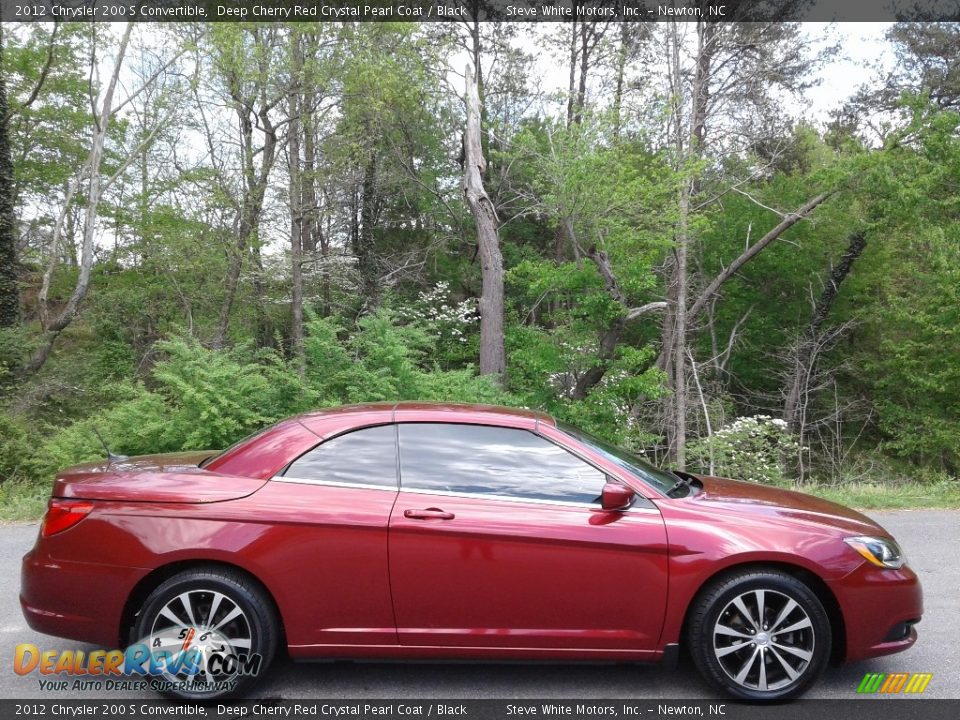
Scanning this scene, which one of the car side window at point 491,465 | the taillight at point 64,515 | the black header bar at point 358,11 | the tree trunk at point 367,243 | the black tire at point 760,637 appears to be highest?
the black header bar at point 358,11

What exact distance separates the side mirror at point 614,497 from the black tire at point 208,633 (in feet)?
5.91

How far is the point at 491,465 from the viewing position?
3.61 meters

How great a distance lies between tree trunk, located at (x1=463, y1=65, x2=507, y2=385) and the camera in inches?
656

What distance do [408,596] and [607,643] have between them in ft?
3.39

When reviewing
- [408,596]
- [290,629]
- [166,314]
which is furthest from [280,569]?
→ [166,314]

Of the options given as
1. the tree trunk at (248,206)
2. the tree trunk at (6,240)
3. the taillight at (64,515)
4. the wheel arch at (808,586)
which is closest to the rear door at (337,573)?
the taillight at (64,515)

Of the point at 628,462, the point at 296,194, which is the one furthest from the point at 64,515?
the point at 296,194

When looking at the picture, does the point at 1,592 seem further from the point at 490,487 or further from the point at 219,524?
the point at 490,487

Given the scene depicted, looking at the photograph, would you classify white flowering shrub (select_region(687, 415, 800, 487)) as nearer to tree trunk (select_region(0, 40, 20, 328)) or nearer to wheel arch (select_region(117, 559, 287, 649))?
wheel arch (select_region(117, 559, 287, 649))

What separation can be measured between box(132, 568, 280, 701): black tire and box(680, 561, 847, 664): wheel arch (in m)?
2.16

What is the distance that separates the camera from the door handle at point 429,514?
339 centimetres

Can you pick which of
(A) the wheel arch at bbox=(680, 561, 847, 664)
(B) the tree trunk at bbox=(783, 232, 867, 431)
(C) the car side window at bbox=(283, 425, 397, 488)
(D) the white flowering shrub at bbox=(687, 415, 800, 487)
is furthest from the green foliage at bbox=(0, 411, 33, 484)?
(B) the tree trunk at bbox=(783, 232, 867, 431)

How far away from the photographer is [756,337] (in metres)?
25.0

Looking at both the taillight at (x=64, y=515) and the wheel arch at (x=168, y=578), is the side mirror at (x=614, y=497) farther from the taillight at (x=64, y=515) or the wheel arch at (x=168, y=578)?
the taillight at (x=64, y=515)
